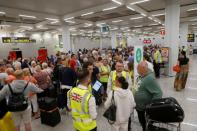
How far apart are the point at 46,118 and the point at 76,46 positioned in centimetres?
2713

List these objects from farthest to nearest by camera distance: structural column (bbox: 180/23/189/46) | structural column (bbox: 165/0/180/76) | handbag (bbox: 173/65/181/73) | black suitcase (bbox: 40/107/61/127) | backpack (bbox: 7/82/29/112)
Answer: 1. structural column (bbox: 180/23/189/46)
2. structural column (bbox: 165/0/180/76)
3. handbag (bbox: 173/65/181/73)
4. black suitcase (bbox: 40/107/61/127)
5. backpack (bbox: 7/82/29/112)

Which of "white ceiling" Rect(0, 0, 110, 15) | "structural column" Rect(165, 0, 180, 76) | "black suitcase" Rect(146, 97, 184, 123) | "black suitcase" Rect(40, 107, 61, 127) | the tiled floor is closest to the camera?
"black suitcase" Rect(146, 97, 184, 123)

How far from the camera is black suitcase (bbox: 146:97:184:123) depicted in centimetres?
222

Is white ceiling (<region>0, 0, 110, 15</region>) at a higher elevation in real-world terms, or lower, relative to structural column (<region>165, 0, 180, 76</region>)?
higher

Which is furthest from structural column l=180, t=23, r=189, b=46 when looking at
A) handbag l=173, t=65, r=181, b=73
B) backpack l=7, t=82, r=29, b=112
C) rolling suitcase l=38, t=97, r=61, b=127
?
backpack l=7, t=82, r=29, b=112

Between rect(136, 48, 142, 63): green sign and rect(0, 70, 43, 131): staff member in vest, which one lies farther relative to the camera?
rect(136, 48, 142, 63): green sign

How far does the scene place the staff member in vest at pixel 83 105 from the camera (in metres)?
2.07

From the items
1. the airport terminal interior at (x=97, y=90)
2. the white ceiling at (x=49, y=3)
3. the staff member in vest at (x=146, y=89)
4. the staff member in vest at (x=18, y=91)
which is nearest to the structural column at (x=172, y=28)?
the airport terminal interior at (x=97, y=90)

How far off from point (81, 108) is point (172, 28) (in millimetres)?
8751

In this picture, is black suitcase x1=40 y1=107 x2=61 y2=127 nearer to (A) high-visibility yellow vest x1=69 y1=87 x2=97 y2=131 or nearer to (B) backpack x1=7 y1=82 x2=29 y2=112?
(B) backpack x1=7 y1=82 x2=29 y2=112

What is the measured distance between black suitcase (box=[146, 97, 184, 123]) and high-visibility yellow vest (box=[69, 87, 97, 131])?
0.89 m

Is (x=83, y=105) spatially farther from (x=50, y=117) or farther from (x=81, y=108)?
(x=50, y=117)

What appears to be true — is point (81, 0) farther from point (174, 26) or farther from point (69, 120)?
point (69, 120)

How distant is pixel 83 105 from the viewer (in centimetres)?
207
